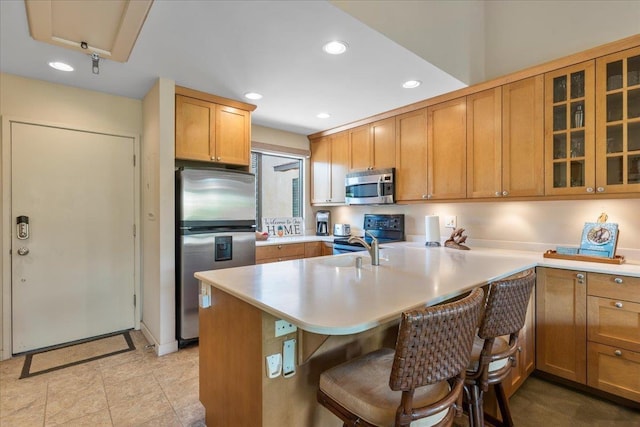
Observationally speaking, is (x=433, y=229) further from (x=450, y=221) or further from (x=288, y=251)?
(x=288, y=251)

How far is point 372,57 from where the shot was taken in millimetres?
2311

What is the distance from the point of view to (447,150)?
314 cm

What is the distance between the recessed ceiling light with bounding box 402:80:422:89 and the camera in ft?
9.13

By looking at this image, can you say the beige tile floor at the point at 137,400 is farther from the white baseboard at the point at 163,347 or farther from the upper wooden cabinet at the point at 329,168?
the upper wooden cabinet at the point at 329,168

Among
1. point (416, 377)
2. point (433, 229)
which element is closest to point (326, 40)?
point (416, 377)

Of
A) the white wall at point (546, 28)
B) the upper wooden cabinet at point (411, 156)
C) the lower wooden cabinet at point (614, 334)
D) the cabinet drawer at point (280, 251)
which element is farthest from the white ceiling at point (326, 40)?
the lower wooden cabinet at point (614, 334)

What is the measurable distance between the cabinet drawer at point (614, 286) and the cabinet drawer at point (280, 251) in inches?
110

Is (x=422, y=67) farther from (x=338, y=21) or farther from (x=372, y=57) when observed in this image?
(x=338, y=21)

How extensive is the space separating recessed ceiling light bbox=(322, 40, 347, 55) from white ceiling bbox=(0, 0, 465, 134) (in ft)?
0.14

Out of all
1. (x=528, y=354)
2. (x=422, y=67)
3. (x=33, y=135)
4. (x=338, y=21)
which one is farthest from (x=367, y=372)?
(x=33, y=135)

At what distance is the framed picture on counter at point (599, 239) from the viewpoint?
7.34 feet

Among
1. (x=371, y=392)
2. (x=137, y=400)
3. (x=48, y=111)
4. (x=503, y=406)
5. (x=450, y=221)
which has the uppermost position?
(x=48, y=111)

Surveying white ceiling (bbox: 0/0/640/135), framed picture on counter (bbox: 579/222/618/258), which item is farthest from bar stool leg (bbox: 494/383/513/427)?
white ceiling (bbox: 0/0/640/135)

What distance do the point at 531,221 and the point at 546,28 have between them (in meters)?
1.74
